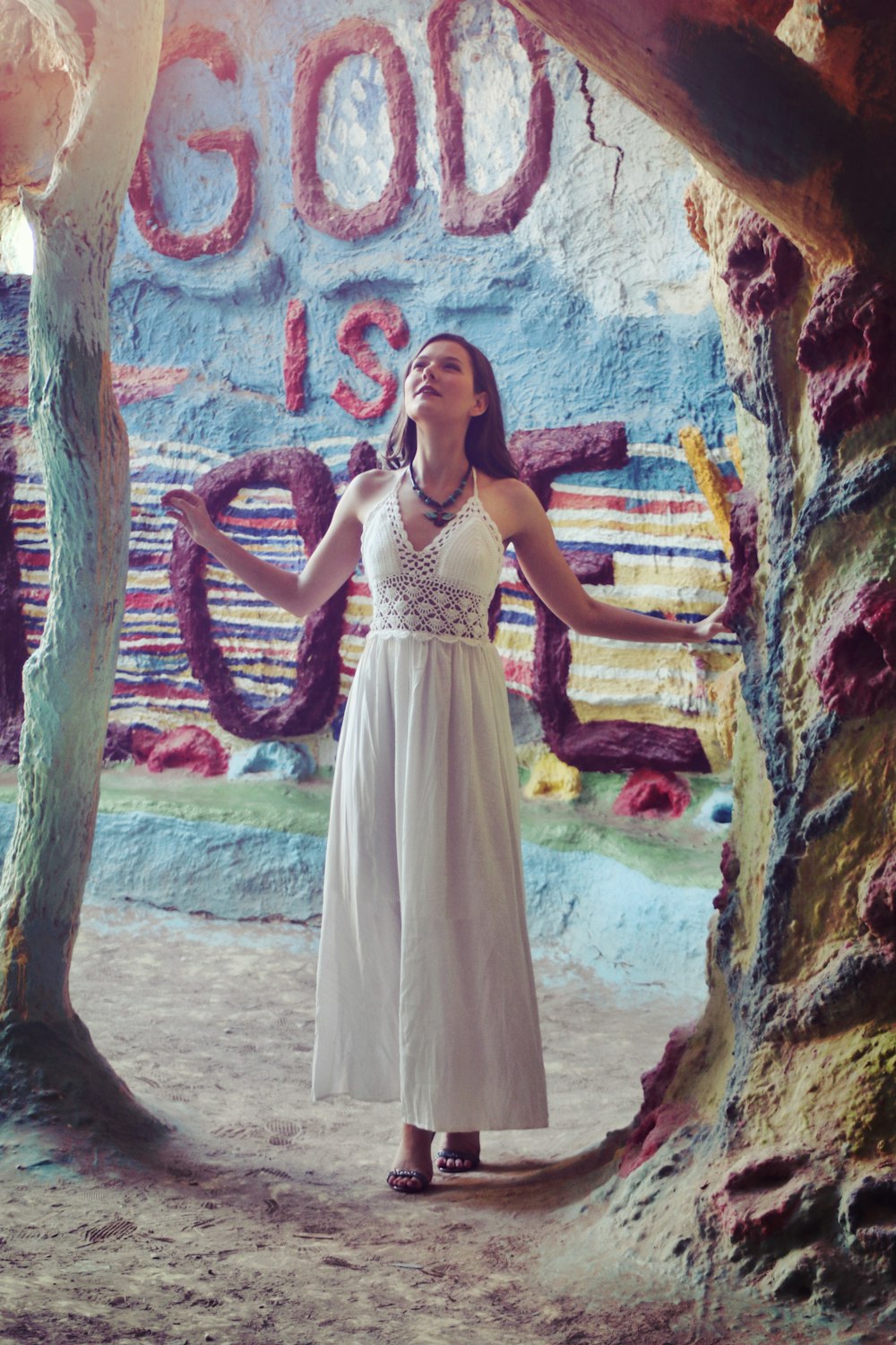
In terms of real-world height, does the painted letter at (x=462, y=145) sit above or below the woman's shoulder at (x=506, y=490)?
above

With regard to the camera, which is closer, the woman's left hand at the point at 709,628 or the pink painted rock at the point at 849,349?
the pink painted rock at the point at 849,349

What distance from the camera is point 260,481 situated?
5.32m

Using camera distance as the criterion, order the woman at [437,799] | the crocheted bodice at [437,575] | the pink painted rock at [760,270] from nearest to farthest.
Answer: the pink painted rock at [760,270]
the woman at [437,799]
the crocheted bodice at [437,575]

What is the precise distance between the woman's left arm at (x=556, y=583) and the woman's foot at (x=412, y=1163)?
1.03 m

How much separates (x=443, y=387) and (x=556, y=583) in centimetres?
45

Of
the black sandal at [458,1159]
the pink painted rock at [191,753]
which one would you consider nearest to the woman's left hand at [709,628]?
the black sandal at [458,1159]

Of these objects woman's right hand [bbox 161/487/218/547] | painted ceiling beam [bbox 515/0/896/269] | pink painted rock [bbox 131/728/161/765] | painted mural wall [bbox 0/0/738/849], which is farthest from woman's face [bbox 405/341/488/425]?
pink painted rock [bbox 131/728/161/765]

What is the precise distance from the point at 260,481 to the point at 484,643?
2932 mm

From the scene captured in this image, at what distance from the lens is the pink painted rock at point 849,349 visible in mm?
1825

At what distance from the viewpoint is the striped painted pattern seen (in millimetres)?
4445

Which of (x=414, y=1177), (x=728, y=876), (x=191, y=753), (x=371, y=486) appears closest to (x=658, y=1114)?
(x=728, y=876)

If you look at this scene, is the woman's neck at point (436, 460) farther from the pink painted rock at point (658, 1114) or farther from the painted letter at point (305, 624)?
the painted letter at point (305, 624)

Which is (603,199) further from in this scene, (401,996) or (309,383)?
(401,996)

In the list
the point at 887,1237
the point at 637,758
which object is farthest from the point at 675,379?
the point at 887,1237
